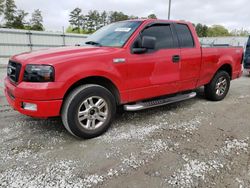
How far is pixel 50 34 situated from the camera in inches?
592

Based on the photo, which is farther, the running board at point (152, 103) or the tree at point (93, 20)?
the tree at point (93, 20)

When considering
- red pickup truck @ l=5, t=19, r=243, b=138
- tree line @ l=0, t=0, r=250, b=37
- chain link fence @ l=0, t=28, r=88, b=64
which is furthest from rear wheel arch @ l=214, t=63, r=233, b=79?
tree line @ l=0, t=0, r=250, b=37

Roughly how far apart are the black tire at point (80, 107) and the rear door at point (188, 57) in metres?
1.72

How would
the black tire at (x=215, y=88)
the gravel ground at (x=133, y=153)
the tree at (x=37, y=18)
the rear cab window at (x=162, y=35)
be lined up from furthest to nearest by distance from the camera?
the tree at (x=37, y=18), the black tire at (x=215, y=88), the rear cab window at (x=162, y=35), the gravel ground at (x=133, y=153)

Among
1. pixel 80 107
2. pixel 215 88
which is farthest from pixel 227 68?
pixel 80 107

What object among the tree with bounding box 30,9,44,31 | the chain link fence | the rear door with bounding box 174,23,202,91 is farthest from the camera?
the tree with bounding box 30,9,44,31

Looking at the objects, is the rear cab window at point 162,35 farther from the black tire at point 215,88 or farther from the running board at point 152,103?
the black tire at point 215,88

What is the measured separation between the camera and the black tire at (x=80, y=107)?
113 inches

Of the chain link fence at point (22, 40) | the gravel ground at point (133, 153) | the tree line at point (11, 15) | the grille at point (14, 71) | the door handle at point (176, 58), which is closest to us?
the gravel ground at point (133, 153)

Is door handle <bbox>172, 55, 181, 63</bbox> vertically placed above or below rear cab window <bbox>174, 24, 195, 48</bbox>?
below

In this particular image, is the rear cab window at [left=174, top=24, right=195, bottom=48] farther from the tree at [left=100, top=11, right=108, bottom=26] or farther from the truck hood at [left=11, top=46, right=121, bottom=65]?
the tree at [left=100, top=11, right=108, bottom=26]

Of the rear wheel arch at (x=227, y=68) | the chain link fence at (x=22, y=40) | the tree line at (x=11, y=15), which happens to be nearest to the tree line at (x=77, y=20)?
the tree line at (x=11, y=15)

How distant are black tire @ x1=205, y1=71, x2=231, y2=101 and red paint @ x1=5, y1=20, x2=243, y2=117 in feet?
0.61

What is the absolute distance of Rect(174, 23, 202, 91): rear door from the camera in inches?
160
